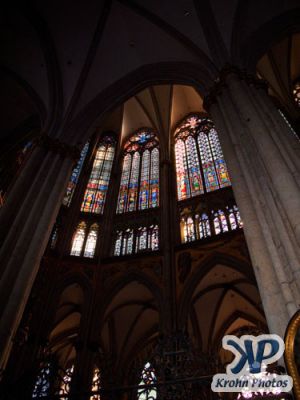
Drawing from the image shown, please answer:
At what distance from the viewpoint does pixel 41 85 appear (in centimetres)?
1148

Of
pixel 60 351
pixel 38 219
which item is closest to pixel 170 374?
pixel 38 219

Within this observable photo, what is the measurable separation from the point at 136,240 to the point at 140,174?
13.8 feet

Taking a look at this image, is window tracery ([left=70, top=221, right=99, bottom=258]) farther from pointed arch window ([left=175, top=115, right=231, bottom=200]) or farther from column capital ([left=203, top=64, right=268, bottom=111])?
column capital ([left=203, top=64, right=268, bottom=111])

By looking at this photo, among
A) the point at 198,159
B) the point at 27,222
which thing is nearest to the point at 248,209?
the point at 27,222

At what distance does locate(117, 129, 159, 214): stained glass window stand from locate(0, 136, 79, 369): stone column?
17.8 feet

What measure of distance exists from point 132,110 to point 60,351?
12.8 meters

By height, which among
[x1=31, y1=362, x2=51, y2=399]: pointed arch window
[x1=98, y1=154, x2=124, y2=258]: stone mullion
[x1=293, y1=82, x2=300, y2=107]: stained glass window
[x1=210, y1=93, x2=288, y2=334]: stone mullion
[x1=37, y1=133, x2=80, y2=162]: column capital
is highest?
[x1=293, y1=82, x2=300, y2=107]: stained glass window

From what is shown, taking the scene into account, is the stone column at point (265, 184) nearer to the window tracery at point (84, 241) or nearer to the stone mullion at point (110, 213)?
the stone mullion at point (110, 213)

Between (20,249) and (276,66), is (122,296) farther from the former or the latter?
(276,66)

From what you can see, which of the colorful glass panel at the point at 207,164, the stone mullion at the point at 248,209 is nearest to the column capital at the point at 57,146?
the stone mullion at the point at 248,209

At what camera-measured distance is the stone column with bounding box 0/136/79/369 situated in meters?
5.77

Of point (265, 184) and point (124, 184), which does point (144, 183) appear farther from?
point (265, 184)

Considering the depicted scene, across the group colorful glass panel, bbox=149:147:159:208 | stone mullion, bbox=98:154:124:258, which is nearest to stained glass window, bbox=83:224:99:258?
stone mullion, bbox=98:154:124:258

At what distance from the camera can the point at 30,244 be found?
22.2ft
